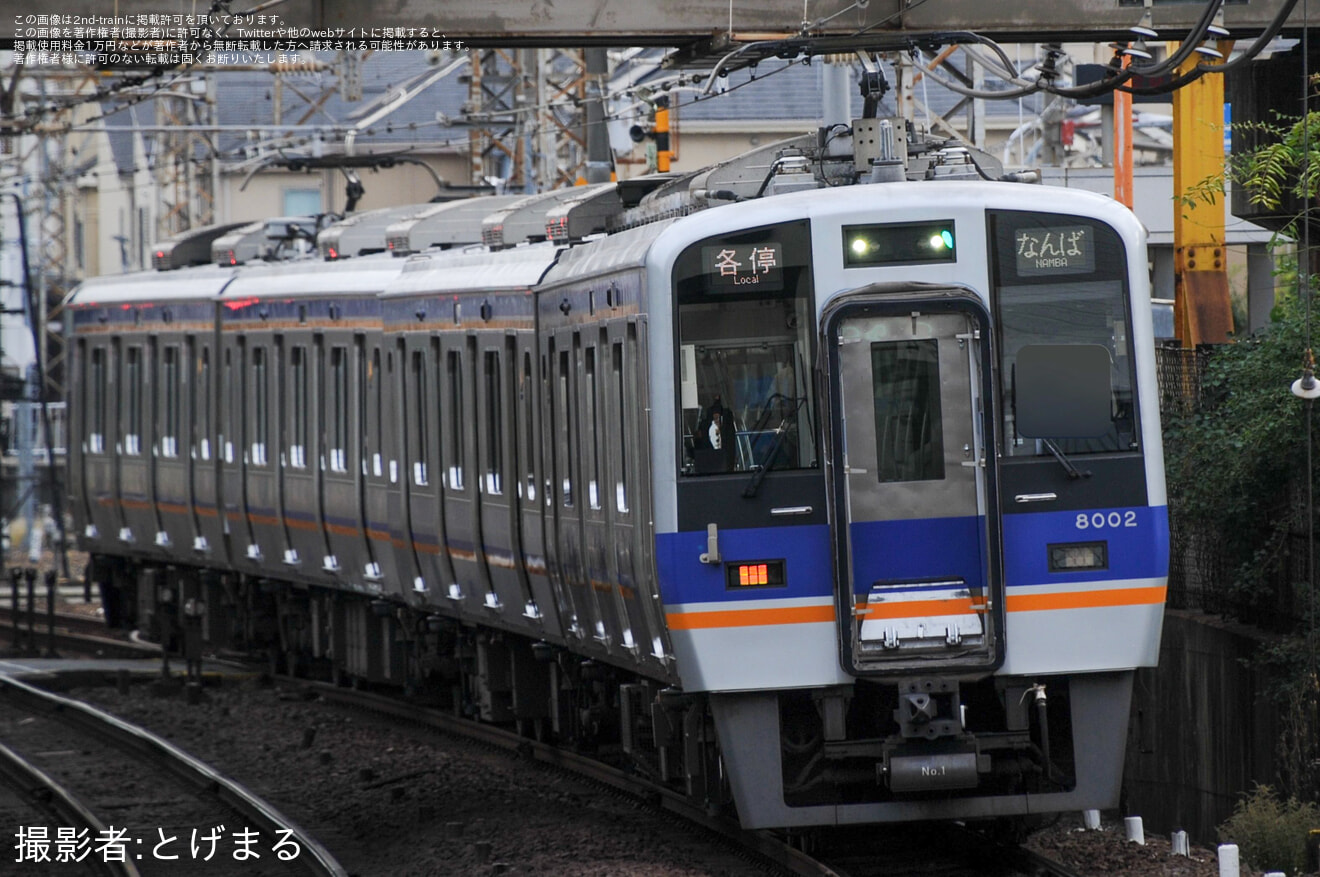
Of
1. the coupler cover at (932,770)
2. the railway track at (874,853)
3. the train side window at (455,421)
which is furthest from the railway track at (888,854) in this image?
the train side window at (455,421)

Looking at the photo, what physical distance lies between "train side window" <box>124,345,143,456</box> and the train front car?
1290 cm

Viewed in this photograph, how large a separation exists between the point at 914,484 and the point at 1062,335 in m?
0.84

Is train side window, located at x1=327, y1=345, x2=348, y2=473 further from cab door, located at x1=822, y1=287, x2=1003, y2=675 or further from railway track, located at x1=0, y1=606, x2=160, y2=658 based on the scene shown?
cab door, located at x1=822, y1=287, x2=1003, y2=675

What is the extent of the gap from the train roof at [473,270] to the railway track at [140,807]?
10.2 feet

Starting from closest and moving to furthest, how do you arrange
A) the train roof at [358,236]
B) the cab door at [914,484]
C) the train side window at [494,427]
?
1. the cab door at [914,484]
2. the train side window at [494,427]
3. the train roof at [358,236]

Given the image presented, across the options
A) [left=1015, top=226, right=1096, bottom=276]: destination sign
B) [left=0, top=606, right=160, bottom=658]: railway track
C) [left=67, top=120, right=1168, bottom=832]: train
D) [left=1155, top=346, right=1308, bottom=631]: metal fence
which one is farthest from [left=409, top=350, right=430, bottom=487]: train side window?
[left=0, top=606, right=160, bottom=658]: railway track

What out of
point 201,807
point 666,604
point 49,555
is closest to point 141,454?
point 201,807

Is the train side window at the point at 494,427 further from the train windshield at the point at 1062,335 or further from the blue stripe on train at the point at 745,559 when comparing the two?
the train windshield at the point at 1062,335

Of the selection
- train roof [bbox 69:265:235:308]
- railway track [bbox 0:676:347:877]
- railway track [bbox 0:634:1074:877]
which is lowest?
railway track [bbox 0:676:347:877]

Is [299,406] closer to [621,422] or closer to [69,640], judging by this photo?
[69,640]

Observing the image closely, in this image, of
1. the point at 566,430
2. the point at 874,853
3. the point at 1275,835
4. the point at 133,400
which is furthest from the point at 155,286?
the point at 1275,835

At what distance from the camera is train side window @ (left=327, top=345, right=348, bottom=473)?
58.3 feet

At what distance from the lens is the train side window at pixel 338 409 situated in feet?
58.3

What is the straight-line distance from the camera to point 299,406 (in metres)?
18.9
